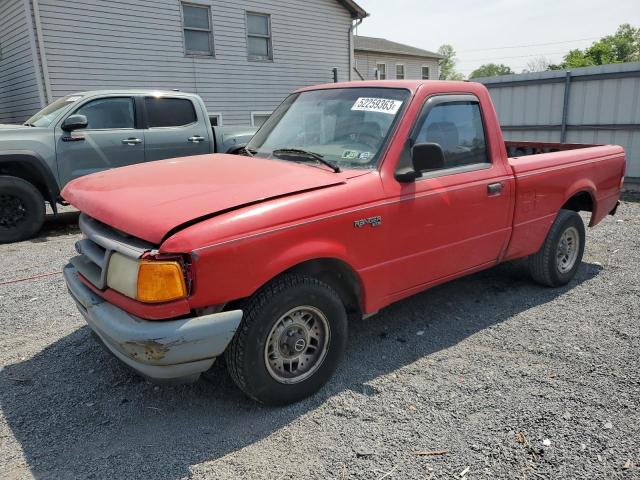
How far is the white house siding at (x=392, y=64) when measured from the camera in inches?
1099

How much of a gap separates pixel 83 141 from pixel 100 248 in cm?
497

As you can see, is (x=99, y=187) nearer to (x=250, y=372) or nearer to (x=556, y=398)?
(x=250, y=372)

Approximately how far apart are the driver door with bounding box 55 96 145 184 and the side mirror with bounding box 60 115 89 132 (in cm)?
15

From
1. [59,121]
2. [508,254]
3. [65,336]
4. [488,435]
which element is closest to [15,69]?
[59,121]

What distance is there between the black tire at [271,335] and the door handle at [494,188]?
160 centimetres

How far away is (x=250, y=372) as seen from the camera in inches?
109

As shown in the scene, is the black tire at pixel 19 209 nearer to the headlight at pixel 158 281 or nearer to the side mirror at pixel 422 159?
the headlight at pixel 158 281

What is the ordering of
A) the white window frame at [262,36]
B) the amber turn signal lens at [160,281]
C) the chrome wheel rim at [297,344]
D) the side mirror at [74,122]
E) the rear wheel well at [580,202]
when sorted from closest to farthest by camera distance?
the amber turn signal lens at [160,281]
the chrome wheel rim at [297,344]
the rear wheel well at [580,202]
the side mirror at [74,122]
the white window frame at [262,36]

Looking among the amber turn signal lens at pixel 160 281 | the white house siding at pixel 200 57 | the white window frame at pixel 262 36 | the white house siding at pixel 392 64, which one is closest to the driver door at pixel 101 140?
the white house siding at pixel 200 57

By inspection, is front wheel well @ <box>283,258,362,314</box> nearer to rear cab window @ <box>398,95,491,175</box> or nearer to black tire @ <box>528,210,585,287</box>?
rear cab window @ <box>398,95,491,175</box>

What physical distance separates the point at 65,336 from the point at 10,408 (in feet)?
3.18

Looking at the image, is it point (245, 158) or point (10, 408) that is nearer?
point (10, 408)

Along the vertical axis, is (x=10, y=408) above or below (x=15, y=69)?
below

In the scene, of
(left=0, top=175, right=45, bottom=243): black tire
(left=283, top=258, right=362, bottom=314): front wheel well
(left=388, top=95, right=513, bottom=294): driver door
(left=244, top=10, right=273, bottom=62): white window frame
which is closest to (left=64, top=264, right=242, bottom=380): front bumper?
(left=283, top=258, right=362, bottom=314): front wheel well
